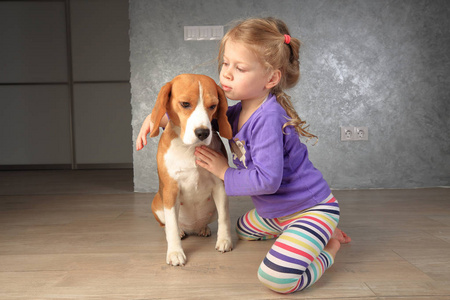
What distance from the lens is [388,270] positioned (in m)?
1.32

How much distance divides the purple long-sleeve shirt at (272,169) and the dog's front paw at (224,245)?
0.67 ft

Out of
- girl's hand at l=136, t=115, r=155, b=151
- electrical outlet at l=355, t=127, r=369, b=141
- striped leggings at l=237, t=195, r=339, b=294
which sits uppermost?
girl's hand at l=136, t=115, r=155, b=151

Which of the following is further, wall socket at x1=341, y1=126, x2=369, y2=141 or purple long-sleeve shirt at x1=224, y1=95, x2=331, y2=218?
wall socket at x1=341, y1=126, x2=369, y2=141

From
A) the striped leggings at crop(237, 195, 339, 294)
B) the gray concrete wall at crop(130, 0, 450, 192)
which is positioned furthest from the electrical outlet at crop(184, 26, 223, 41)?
the striped leggings at crop(237, 195, 339, 294)

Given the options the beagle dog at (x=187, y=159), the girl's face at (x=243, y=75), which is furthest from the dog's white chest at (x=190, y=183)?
the girl's face at (x=243, y=75)

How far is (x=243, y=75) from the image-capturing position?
1.37 m

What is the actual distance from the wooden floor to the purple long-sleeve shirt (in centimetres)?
25

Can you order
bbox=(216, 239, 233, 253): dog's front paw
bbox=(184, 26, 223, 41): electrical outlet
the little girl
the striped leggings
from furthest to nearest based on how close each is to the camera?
bbox=(184, 26, 223, 41): electrical outlet → bbox=(216, 239, 233, 253): dog's front paw → the little girl → the striped leggings

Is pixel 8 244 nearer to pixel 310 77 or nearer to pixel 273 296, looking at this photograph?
pixel 273 296

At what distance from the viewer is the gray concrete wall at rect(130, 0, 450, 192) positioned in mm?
2834

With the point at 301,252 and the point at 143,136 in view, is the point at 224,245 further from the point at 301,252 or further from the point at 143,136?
the point at 143,136

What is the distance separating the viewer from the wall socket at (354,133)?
292cm

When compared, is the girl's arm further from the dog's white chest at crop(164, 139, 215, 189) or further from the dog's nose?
the dog's nose

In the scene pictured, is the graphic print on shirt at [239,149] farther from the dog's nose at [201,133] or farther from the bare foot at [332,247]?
the bare foot at [332,247]
